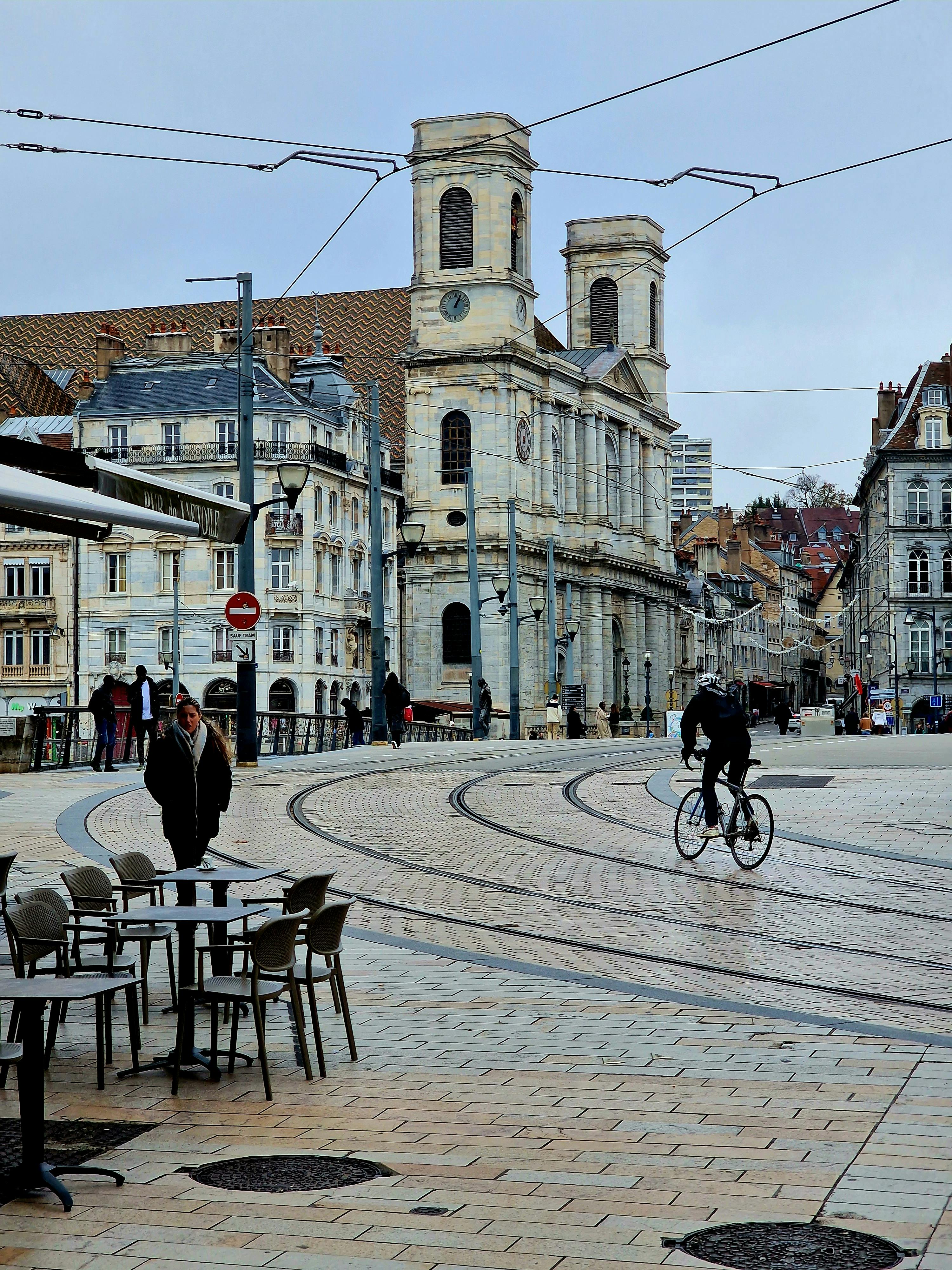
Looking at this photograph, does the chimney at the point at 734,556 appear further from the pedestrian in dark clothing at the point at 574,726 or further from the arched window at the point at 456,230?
the pedestrian in dark clothing at the point at 574,726

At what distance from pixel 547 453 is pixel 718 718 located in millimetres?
64689

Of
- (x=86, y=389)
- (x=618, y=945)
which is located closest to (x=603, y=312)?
(x=86, y=389)

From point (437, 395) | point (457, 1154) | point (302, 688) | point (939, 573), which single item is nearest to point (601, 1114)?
point (457, 1154)

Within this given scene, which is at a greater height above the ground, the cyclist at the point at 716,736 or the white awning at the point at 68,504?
the white awning at the point at 68,504

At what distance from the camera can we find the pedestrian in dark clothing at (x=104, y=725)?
83.8 ft

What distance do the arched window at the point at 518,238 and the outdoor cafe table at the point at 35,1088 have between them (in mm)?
70937

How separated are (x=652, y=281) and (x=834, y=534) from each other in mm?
74822

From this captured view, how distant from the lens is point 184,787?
8906 mm

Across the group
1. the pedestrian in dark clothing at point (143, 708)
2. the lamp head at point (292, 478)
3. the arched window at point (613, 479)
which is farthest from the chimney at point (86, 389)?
the lamp head at point (292, 478)

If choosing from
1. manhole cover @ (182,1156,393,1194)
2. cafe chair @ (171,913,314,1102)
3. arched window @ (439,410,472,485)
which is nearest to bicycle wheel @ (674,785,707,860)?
cafe chair @ (171,913,314,1102)

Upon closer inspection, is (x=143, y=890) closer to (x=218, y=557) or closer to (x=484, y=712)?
(x=484, y=712)

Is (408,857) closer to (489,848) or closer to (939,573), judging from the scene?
(489,848)

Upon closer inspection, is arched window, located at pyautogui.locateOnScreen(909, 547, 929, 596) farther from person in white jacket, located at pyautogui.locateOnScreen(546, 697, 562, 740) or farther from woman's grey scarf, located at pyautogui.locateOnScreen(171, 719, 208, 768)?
woman's grey scarf, located at pyautogui.locateOnScreen(171, 719, 208, 768)

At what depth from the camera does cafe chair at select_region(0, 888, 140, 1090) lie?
22.8 feet
